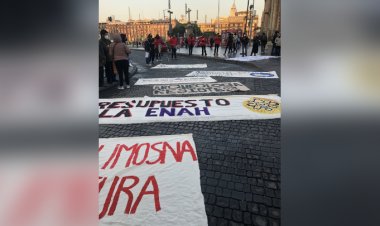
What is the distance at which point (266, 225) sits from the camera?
2285mm

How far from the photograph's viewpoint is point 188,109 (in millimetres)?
5633

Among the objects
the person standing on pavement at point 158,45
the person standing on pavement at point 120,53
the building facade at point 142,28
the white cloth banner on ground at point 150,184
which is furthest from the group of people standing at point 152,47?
the building facade at point 142,28

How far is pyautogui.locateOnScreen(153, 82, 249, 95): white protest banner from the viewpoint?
24.3 ft

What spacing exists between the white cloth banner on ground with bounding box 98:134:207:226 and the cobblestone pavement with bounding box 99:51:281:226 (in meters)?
0.15

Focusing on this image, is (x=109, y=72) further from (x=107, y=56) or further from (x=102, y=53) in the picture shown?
(x=102, y=53)

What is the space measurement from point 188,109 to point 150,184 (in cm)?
294

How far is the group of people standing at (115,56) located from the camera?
25.8 ft

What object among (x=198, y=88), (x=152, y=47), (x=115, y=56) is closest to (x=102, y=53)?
(x=115, y=56)

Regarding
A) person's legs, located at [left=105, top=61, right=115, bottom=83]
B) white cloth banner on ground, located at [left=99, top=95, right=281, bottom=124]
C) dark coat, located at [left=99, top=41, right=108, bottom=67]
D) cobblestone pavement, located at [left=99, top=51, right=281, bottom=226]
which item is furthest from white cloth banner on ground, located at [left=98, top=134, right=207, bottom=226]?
person's legs, located at [left=105, top=61, right=115, bottom=83]
